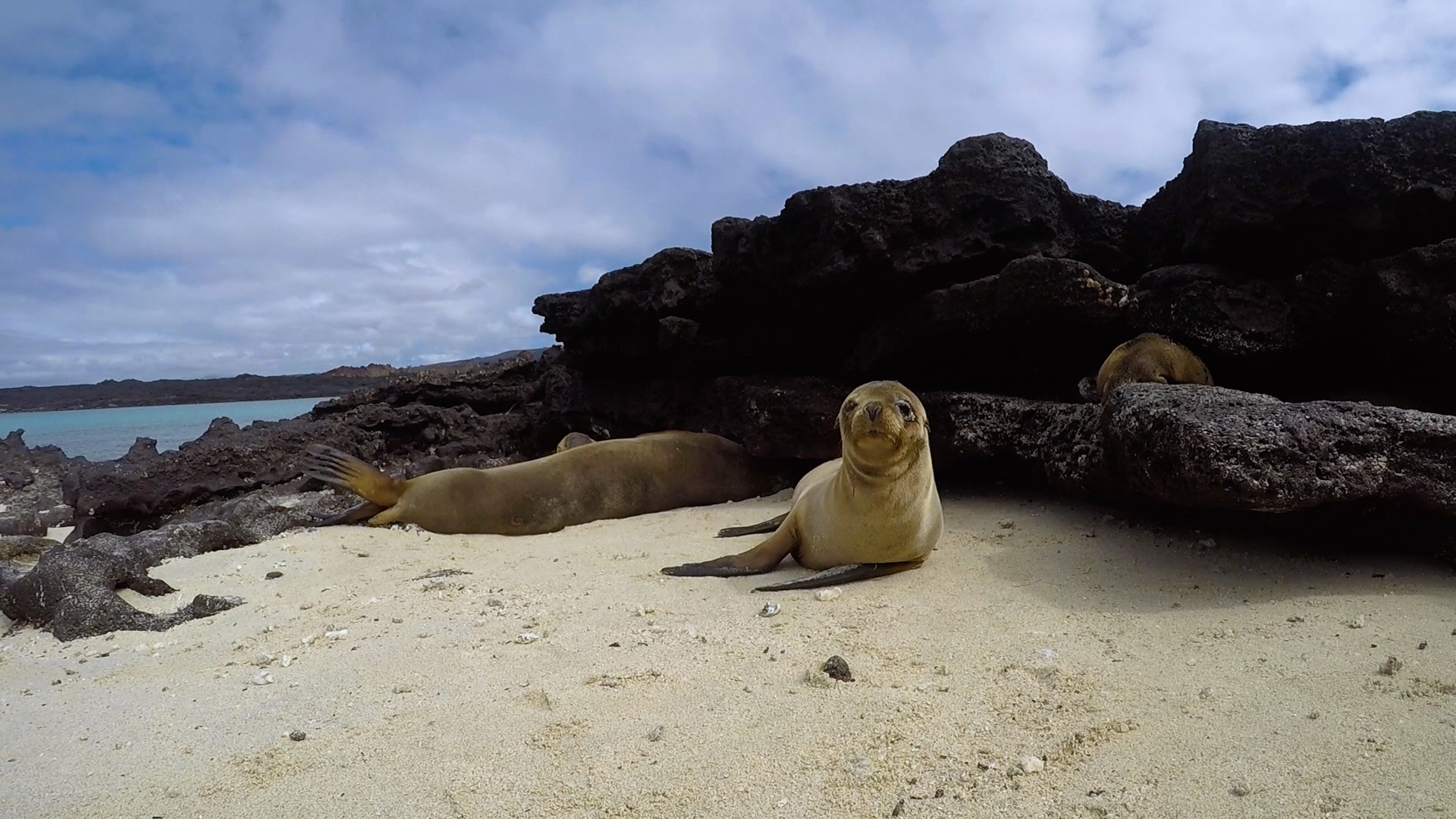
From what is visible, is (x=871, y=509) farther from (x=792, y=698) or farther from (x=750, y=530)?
(x=792, y=698)

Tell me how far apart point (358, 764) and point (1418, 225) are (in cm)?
595

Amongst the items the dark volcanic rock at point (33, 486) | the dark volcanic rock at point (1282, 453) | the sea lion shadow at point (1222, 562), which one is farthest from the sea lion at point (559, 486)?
the dark volcanic rock at point (1282, 453)

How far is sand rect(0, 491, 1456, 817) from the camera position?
193 cm

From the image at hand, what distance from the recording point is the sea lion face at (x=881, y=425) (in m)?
3.97

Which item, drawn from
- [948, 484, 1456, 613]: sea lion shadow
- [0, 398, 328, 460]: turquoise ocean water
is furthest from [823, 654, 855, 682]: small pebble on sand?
[0, 398, 328, 460]: turquoise ocean water

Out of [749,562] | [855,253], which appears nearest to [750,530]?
[749,562]

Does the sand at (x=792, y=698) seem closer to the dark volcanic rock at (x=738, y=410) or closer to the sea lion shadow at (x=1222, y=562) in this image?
the sea lion shadow at (x=1222, y=562)

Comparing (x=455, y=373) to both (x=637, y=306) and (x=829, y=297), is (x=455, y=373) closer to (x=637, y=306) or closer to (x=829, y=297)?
(x=637, y=306)

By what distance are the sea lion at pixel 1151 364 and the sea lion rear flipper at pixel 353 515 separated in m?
5.43

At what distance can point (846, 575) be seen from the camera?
399 cm

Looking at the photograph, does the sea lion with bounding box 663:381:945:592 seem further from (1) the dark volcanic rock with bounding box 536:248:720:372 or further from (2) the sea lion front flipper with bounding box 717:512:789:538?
(1) the dark volcanic rock with bounding box 536:248:720:372

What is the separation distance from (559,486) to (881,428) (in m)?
3.56

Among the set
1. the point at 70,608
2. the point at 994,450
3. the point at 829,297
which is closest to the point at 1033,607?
the point at 994,450

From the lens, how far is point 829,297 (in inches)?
253
